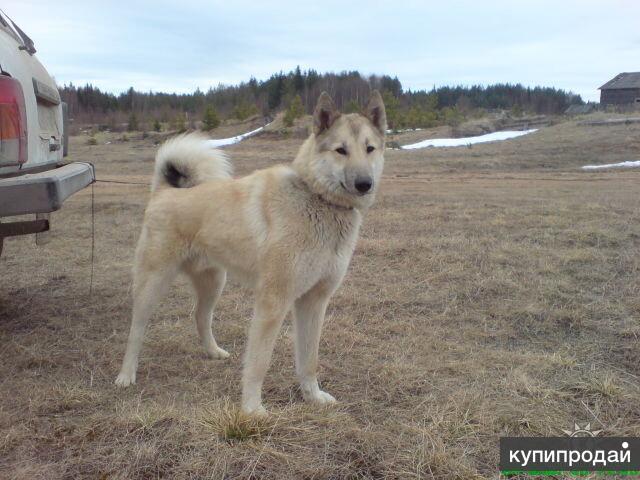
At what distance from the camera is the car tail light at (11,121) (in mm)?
2982

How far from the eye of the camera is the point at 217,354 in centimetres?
399

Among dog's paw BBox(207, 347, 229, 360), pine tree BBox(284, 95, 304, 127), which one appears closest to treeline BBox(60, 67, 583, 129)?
pine tree BBox(284, 95, 304, 127)

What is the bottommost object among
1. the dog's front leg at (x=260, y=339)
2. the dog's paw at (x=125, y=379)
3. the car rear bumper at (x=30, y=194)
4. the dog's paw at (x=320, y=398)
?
the dog's paw at (x=320, y=398)

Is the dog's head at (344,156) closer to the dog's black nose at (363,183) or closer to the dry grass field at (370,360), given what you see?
the dog's black nose at (363,183)

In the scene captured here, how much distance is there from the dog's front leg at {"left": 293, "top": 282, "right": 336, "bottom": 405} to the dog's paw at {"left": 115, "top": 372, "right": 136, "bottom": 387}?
1033 millimetres

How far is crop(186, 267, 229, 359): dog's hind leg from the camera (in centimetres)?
400

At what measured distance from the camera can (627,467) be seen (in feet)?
8.25

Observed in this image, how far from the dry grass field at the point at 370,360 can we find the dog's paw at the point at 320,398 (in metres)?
0.07

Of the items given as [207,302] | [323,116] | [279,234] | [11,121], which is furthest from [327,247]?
[11,121]

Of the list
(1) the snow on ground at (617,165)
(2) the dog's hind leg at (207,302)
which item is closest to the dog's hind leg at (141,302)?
(2) the dog's hind leg at (207,302)

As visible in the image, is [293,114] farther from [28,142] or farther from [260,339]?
[260,339]

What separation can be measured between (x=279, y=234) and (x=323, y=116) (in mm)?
745

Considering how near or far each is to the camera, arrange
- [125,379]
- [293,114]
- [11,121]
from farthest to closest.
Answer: [293,114] → [125,379] → [11,121]

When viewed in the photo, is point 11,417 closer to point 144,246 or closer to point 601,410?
point 144,246
